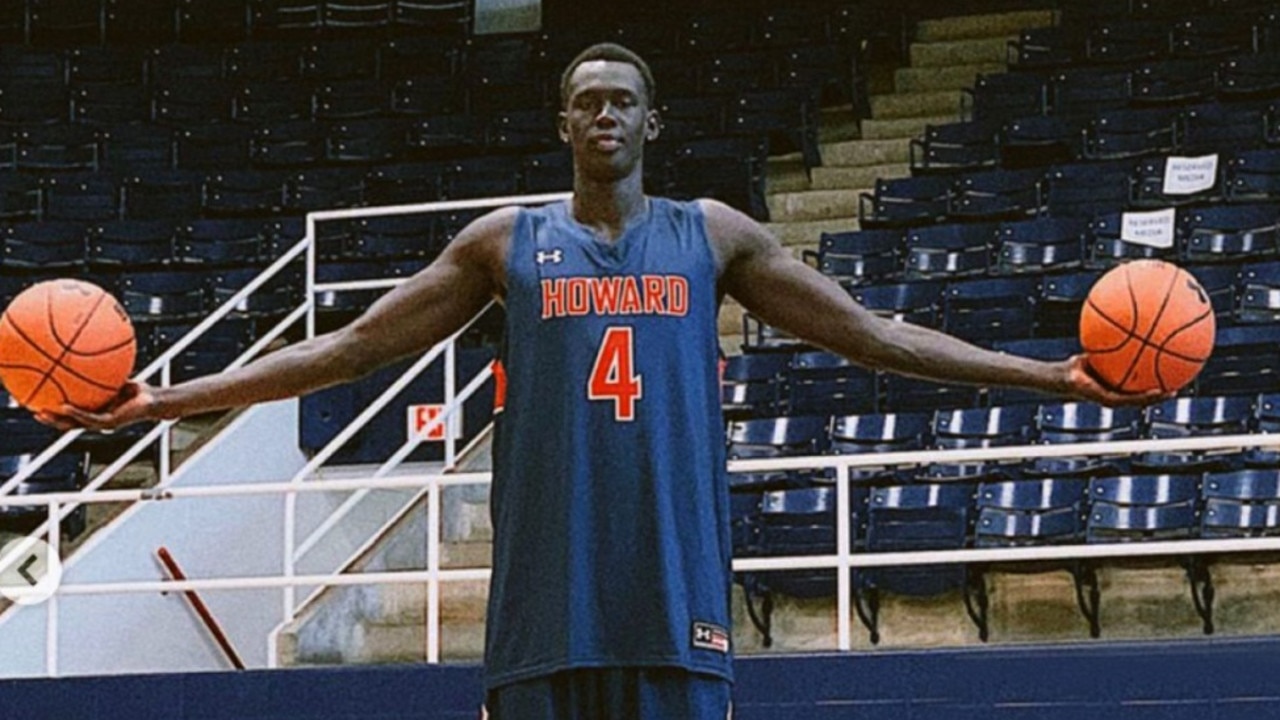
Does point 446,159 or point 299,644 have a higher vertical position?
point 446,159

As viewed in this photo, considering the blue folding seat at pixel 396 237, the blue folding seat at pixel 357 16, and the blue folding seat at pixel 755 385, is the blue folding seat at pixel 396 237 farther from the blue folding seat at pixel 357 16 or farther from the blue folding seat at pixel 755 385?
the blue folding seat at pixel 357 16

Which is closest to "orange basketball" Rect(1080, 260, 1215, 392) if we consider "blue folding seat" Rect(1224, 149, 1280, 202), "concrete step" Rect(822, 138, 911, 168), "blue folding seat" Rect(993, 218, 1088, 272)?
"blue folding seat" Rect(993, 218, 1088, 272)

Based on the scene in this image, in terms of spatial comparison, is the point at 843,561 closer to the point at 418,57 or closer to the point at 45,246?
the point at 45,246

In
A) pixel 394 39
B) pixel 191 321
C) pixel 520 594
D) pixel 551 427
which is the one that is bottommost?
pixel 520 594

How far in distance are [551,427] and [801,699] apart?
470 cm

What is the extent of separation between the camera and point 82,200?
14.0 m

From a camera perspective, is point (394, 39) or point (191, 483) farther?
point (394, 39)

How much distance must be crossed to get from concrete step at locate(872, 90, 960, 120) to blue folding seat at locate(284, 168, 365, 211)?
123 inches

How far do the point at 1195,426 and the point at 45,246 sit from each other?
6.61 metres

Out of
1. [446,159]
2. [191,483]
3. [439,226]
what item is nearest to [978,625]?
[191,483]

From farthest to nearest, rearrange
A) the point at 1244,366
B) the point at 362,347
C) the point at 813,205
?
1. the point at 813,205
2. the point at 1244,366
3. the point at 362,347

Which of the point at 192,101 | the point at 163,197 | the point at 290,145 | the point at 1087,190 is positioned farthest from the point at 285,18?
the point at 1087,190

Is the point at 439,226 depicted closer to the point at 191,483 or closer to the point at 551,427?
the point at 191,483

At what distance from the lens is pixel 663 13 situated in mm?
16625
